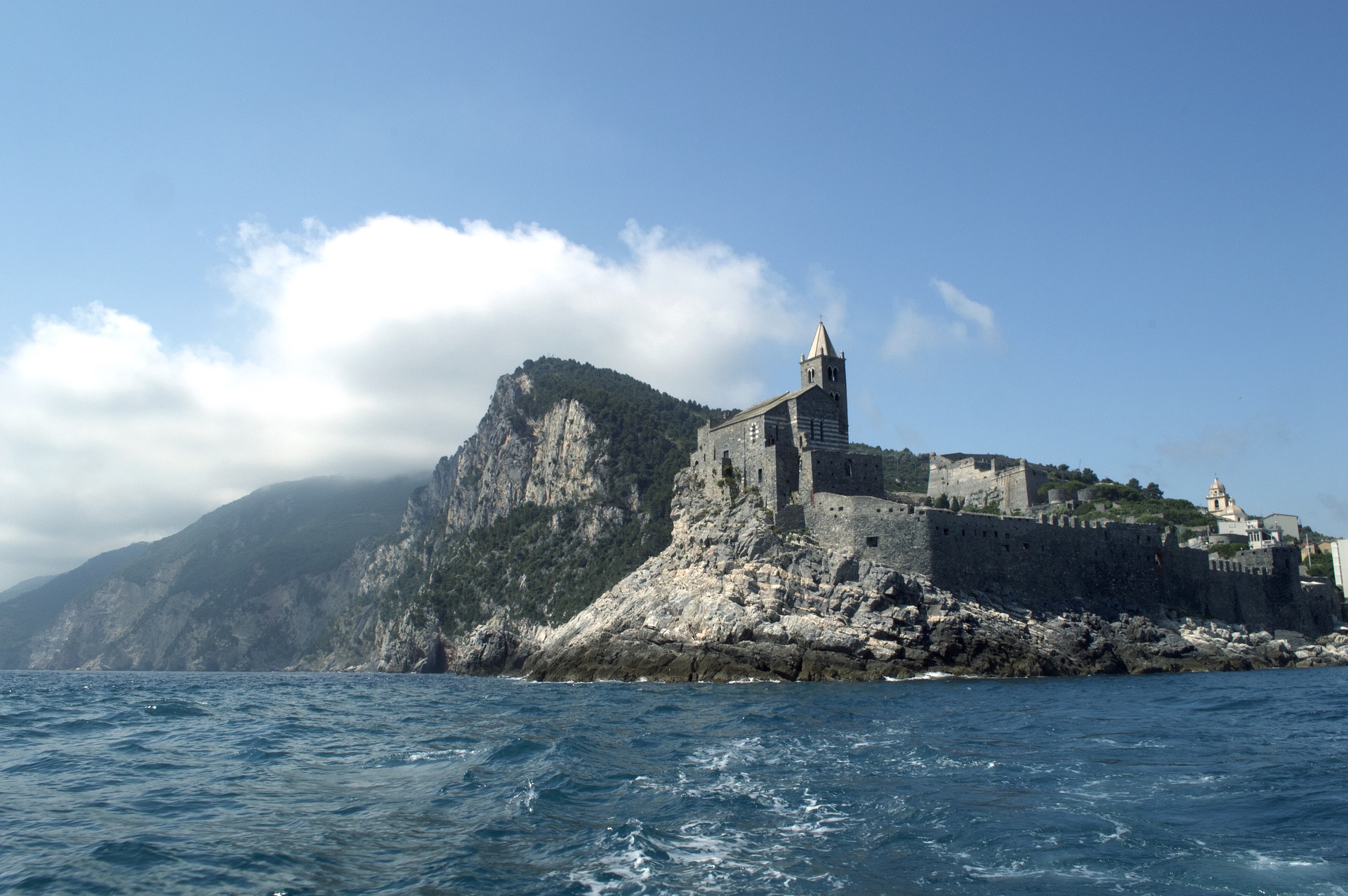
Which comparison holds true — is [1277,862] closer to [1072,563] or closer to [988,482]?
[1072,563]

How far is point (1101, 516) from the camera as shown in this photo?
72312 millimetres

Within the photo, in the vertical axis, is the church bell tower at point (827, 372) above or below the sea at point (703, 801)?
above

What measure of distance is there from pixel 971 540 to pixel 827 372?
14.7m

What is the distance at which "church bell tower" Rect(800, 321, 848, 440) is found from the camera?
2309 inches

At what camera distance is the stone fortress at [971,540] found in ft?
162

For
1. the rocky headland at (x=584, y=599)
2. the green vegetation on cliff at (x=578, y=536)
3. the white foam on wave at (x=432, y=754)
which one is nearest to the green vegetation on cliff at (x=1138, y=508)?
the rocky headland at (x=584, y=599)

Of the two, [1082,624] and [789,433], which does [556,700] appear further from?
[1082,624]

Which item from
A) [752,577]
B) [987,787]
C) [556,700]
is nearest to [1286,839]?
[987,787]

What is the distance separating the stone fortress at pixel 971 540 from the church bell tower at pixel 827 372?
7 cm

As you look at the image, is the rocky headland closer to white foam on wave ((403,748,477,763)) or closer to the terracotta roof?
the terracotta roof

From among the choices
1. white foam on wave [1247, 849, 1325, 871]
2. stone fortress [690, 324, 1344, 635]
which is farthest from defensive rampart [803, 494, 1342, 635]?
white foam on wave [1247, 849, 1325, 871]

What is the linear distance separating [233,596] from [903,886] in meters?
179

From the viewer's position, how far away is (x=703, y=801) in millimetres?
16672

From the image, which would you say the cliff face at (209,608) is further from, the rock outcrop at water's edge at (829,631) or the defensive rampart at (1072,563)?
the defensive rampart at (1072,563)
